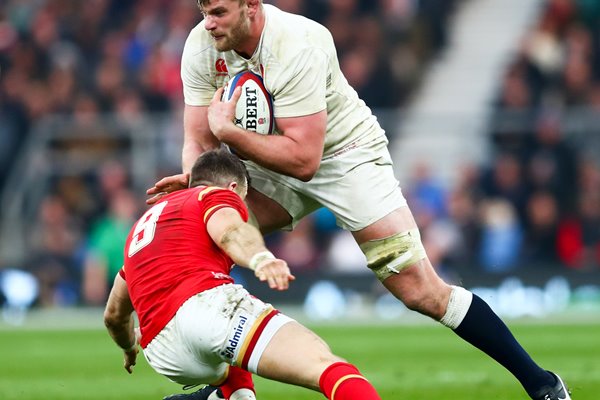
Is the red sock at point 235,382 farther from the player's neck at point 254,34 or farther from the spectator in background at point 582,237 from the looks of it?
the spectator in background at point 582,237

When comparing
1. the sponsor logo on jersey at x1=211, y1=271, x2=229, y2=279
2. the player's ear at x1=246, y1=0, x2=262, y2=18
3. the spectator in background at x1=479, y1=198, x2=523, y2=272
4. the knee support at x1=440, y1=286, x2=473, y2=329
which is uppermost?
the player's ear at x1=246, y1=0, x2=262, y2=18

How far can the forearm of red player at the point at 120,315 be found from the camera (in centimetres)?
736

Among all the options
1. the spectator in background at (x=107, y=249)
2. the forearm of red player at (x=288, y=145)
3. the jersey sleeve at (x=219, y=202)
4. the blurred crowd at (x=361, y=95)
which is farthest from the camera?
the spectator in background at (x=107, y=249)

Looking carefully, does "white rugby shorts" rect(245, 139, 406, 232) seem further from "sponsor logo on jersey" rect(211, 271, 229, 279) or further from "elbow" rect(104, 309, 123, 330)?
"sponsor logo on jersey" rect(211, 271, 229, 279)

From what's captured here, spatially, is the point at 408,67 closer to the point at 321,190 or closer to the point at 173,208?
the point at 321,190

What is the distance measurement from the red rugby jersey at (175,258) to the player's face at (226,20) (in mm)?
1099

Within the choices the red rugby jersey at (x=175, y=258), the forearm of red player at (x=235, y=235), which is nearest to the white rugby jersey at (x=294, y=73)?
the red rugby jersey at (x=175, y=258)

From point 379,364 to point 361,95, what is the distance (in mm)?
8355

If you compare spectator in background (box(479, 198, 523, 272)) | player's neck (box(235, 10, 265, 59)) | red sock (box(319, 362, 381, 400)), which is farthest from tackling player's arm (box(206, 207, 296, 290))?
spectator in background (box(479, 198, 523, 272))

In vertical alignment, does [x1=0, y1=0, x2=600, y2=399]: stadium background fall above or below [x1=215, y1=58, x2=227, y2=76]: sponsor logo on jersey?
below

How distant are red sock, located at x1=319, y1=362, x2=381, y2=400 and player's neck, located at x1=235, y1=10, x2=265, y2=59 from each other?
226 cm

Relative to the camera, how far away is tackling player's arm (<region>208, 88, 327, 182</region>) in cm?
713

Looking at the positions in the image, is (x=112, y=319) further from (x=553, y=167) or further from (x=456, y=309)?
(x=553, y=167)

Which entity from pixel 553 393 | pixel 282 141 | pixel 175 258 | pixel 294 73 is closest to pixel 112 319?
pixel 175 258
